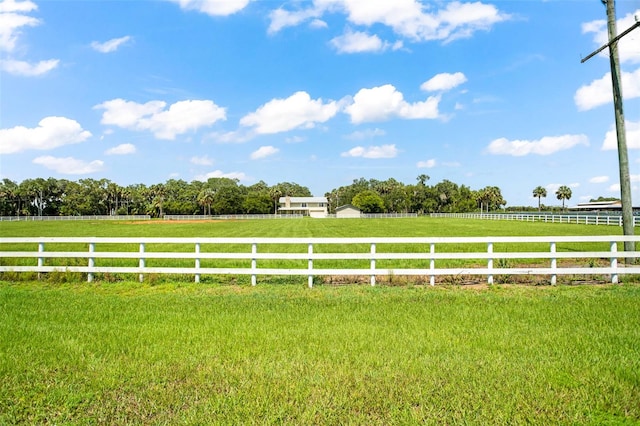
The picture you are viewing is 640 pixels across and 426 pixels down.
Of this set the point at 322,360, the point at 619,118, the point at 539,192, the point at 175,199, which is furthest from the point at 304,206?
the point at 322,360

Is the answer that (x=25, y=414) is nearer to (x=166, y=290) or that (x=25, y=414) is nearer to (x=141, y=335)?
(x=141, y=335)

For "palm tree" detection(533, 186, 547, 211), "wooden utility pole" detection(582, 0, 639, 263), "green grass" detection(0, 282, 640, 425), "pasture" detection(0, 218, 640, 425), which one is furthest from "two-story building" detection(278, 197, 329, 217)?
"green grass" detection(0, 282, 640, 425)

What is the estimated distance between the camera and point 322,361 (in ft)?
17.1

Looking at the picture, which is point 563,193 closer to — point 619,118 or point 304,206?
point 304,206

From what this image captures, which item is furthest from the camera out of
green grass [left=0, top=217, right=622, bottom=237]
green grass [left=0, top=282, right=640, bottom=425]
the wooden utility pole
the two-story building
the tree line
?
the two-story building

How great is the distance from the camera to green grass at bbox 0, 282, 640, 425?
4039mm

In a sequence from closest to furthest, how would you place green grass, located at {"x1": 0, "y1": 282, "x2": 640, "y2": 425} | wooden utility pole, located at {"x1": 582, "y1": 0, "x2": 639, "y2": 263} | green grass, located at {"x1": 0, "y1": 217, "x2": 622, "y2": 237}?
green grass, located at {"x1": 0, "y1": 282, "x2": 640, "y2": 425}
wooden utility pole, located at {"x1": 582, "y1": 0, "x2": 639, "y2": 263}
green grass, located at {"x1": 0, "y1": 217, "x2": 622, "y2": 237}

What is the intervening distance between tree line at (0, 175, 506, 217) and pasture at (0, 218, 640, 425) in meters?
109

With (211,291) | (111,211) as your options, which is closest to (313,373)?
(211,291)

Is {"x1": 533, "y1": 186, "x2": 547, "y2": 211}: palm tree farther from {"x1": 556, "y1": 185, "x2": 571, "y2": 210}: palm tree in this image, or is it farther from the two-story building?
the two-story building

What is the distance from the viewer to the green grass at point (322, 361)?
4039 millimetres

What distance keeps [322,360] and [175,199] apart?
13287 centimetres

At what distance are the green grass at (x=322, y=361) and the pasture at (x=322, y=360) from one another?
0.07 feet

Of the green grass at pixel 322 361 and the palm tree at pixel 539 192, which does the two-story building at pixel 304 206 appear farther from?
the green grass at pixel 322 361
